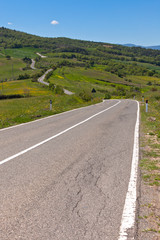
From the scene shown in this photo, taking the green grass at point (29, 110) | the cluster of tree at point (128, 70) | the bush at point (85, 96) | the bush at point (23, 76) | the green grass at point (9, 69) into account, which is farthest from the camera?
the cluster of tree at point (128, 70)

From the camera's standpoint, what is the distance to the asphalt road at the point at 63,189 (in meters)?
3.29

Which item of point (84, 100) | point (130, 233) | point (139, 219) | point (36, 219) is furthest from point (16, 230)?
point (84, 100)

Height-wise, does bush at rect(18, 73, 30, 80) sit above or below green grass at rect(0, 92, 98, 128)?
below

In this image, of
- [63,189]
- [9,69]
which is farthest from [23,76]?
[63,189]

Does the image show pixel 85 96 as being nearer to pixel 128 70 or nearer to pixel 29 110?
pixel 29 110

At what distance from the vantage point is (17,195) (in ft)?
14.2

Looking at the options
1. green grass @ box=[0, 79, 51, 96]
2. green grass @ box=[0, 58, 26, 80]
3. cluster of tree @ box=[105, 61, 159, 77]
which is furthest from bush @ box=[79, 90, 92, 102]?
cluster of tree @ box=[105, 61, 159, 77]

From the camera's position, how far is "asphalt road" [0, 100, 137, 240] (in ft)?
10.8

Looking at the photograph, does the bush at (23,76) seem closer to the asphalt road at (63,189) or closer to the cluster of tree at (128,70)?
the cluster of tree at (128,70)

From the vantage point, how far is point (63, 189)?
183 inches

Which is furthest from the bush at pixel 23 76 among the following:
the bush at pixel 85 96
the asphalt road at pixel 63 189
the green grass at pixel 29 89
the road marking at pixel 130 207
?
the road marking at pixel 130 207

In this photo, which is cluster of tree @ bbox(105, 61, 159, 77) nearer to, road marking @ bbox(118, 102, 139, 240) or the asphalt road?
the asphalt road

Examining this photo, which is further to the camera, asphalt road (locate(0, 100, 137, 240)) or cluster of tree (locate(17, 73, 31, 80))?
cluster of tree (locate(17, 73, 31, 80))

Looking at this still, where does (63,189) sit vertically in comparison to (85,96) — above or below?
above
